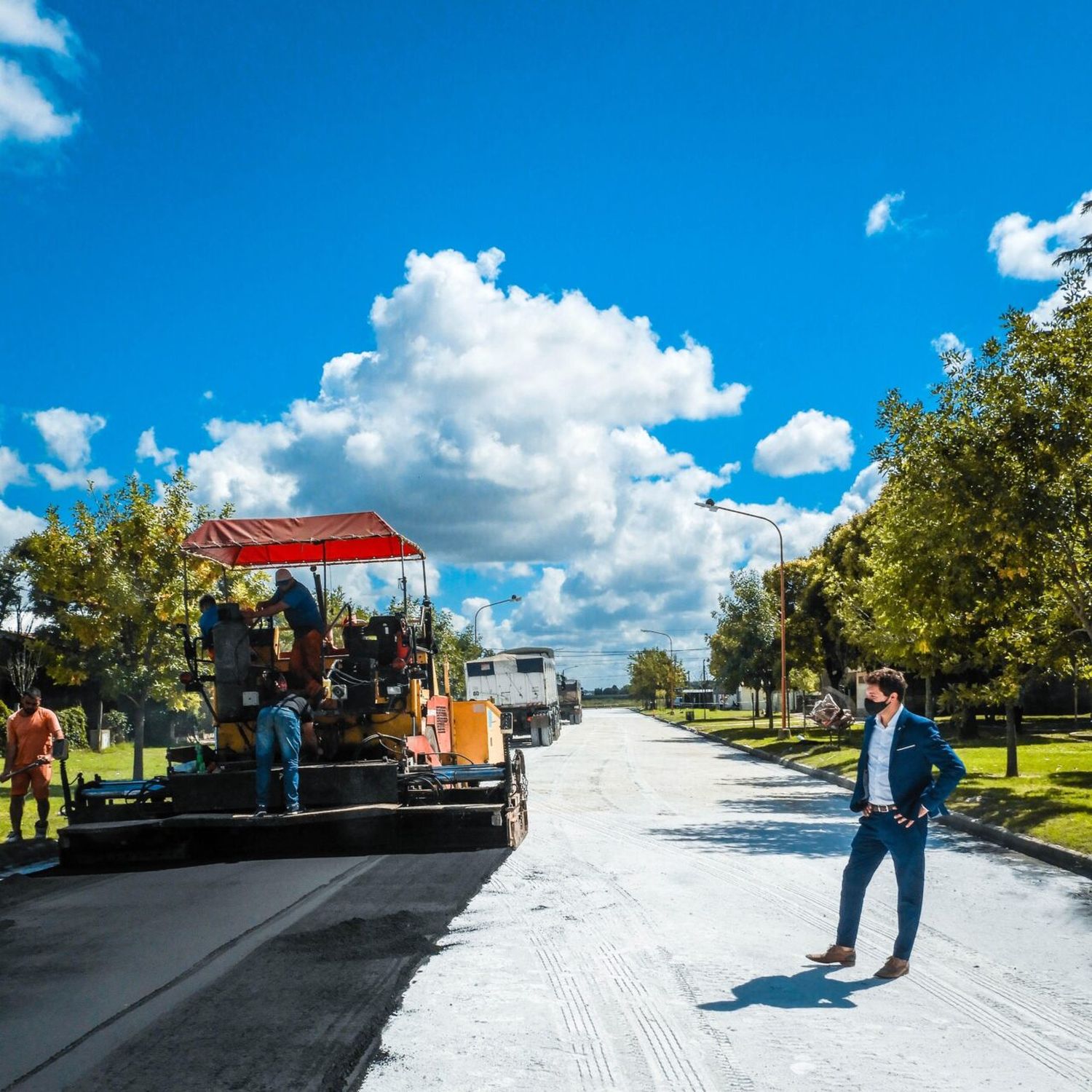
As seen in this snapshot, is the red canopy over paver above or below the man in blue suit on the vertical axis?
above

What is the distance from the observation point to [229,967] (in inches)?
265

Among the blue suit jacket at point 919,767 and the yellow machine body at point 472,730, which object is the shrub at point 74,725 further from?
the blue suit jacket at point 919,767

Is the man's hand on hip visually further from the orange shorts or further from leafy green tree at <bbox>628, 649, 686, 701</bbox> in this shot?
leafy green tree at <bbox>628, 649, 686, 701</bbox>

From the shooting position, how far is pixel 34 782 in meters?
12.8

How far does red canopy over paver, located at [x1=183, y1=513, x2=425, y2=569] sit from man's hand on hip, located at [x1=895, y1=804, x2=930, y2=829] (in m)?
5.78

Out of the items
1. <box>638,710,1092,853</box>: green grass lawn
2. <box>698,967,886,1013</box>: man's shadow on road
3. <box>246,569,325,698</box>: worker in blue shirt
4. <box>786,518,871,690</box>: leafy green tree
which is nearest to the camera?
<box>698,967,886,1013</box>: man's shadow on road

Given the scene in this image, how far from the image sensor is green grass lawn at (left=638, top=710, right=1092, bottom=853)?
12961 millimetres

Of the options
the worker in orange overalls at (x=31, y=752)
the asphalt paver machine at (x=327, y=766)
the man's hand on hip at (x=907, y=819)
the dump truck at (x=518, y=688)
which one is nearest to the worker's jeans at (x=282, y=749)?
the asphalt paver machine at (x=327, y=766)

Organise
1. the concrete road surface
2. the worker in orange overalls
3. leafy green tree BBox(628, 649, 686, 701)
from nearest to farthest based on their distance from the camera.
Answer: the concrete road surface, the worker in orange overalls, leafy green tree BBox(628, 649, 686, 701)

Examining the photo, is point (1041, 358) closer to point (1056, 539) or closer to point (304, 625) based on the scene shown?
point (1056, 539)

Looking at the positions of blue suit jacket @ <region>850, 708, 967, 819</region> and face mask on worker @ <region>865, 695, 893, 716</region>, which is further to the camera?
face mask on worker @ <region>865, 695, 893, 716</region>

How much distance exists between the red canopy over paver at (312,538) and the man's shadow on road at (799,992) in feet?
19.0

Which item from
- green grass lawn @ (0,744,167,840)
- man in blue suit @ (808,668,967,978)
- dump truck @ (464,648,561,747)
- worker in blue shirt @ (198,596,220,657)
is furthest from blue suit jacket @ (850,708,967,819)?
dump truck @ (464,648,561,747)

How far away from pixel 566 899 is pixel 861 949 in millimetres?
2574
